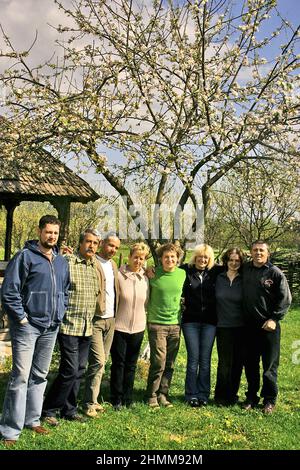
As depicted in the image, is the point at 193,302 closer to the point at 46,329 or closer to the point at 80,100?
the point at 46,329

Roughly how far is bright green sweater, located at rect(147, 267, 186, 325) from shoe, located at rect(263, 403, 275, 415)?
4.22 ft

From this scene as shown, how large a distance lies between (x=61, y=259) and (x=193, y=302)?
5.40 ft

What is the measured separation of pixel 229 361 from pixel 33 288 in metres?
2.40

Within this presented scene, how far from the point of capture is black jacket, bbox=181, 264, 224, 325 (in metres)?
5.19

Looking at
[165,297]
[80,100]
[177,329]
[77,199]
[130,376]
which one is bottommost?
[130,376]

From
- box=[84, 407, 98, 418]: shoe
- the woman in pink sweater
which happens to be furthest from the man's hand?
box=[84, 407, 98, 418]: shoe

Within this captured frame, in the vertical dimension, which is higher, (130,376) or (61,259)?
(61,259)

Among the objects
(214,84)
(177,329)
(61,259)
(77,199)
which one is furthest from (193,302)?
(77,199)

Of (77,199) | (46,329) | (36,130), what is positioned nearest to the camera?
(46,329)

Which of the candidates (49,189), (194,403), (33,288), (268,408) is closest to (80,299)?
(33,288)

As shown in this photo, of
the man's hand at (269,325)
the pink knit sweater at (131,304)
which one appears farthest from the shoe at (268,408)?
the pink knit sweater at (131,304)

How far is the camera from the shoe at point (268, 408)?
5.04 metres

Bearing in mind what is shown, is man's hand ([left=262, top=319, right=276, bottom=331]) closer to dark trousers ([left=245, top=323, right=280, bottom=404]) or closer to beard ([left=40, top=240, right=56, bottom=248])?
dark trousers ([left=245, top=323, right=280, bottom=404])
